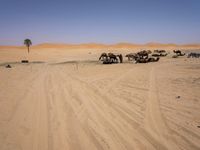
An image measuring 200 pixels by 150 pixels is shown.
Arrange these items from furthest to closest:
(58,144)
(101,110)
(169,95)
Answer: (169,95)
(101,110)
(58,144)

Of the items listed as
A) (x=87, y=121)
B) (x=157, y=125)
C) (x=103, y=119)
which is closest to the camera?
(x=157, y=125)

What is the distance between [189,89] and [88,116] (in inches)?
208

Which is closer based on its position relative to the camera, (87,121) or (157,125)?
(157,125)

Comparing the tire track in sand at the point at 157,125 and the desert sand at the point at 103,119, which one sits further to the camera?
the desert sand at the point at 103,119

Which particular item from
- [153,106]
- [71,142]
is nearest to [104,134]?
[71,142]

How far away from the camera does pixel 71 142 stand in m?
6.11

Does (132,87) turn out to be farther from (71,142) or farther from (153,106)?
(71,142)

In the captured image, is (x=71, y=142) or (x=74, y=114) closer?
(x=71, y=142)

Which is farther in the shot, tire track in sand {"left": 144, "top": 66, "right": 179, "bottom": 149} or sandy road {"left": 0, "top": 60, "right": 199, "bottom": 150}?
sandy road {"left": 0, "top": 60, "right": 199, "bottom": 150}

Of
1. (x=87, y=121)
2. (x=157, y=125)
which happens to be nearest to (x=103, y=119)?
(x=87, y=121)

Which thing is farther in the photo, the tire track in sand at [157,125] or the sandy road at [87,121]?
the sandy road at [87,121]

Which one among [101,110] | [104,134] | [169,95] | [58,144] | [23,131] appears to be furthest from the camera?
[169,95]

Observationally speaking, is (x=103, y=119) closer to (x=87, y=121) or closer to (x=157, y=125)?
(x=87, y=121)

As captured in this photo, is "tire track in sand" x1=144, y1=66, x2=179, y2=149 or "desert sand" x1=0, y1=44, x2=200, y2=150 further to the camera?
"desert sand" x1=0, y1=44, x2=200, y2=150
